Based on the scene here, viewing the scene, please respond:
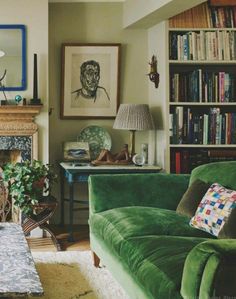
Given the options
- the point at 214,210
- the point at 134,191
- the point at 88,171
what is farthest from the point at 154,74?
the point at 214,210

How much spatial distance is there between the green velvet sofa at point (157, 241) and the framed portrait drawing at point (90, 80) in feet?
5.23

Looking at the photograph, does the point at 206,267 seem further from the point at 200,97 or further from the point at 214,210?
the point at 200,97

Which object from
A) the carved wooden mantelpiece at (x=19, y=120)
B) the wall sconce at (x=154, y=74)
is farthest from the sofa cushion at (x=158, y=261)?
the wall sconce at (x=154, y=74)

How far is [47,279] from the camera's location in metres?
3.30

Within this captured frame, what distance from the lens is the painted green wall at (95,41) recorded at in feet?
16.8

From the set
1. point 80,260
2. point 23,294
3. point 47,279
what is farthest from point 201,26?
point 23,294

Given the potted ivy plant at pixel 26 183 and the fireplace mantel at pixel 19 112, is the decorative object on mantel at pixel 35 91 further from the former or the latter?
the potted ivy plant at pixel 26 183

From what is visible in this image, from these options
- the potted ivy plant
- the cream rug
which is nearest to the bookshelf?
the potted ivy plant

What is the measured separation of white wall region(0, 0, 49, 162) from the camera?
4.64 meters

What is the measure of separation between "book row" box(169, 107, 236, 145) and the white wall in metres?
1.25

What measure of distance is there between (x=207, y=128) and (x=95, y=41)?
1.49 m

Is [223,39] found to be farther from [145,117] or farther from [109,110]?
[109,110]

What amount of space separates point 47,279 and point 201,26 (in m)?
2.74

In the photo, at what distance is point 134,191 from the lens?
3664 millimetres
